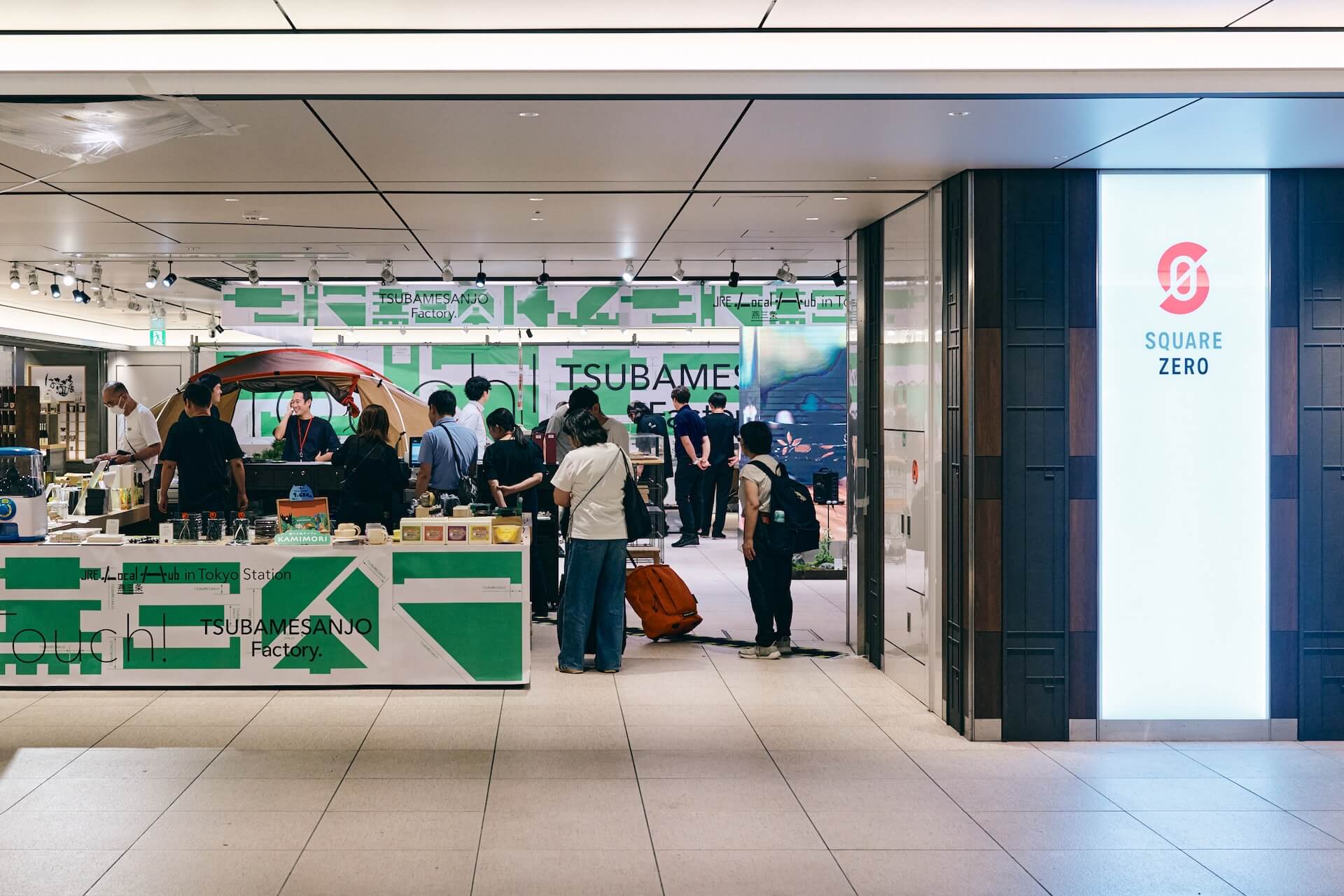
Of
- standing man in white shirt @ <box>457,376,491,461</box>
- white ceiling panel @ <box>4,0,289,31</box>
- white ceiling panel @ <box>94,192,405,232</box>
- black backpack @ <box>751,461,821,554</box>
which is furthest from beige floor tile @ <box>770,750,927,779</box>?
standing man in white shirt @ <box>457,376,491,461</box>

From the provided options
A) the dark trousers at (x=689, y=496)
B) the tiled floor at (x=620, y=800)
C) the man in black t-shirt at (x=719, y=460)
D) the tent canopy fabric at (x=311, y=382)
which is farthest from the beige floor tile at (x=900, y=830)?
the dark trousers at (x=689, y=496)

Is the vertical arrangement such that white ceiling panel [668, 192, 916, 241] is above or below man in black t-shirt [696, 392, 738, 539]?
above

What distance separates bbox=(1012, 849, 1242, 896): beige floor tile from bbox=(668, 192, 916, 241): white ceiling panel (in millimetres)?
3291

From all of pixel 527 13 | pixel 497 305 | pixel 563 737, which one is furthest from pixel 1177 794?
pixel 497 305

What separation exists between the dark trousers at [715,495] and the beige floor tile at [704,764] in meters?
7.64

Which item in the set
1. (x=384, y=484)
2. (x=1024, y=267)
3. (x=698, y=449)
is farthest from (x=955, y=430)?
(x=698, y=449)

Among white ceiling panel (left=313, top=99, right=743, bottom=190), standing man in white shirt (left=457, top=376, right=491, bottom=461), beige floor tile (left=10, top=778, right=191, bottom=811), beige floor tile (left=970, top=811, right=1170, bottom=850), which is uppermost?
white ceiling panel (left=313, top=99, right=743, bottom=190)

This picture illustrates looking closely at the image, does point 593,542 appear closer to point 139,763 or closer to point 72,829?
point 139,763

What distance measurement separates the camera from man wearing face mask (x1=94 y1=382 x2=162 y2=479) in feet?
26.6

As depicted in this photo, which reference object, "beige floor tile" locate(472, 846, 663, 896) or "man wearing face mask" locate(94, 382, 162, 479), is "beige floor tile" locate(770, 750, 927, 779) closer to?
"beige floor tile" locate(472, 846, 663, 896)

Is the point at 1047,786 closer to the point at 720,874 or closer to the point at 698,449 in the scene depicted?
the point at 720,874

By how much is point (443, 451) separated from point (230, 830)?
392 centimetres

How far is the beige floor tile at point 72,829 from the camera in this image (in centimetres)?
370

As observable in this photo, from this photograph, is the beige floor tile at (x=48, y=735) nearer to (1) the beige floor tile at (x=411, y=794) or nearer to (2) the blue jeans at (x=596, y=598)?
(1) the beige floor tile at (x=411, y=794)
